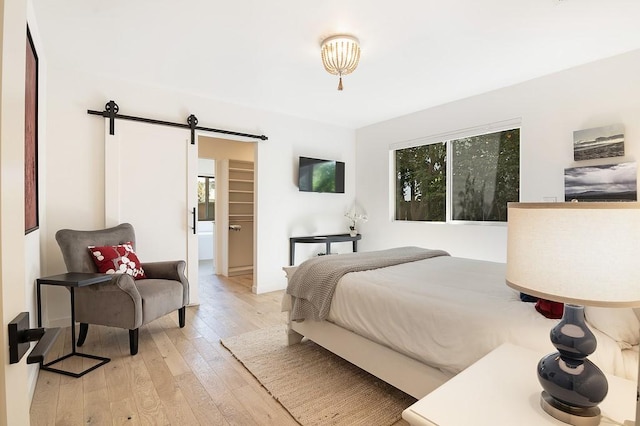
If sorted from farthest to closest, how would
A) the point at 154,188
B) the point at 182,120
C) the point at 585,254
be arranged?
the point at 182,120 → the point at 154,188 → the point at 585,254

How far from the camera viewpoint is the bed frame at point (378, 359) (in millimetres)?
1692

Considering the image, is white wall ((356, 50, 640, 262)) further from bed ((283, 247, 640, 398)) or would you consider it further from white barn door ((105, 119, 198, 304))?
white barn door ((105, 119, 198, 304))

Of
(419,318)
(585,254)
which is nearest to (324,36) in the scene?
(419,318)

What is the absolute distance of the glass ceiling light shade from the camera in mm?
2502

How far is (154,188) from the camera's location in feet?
11.6

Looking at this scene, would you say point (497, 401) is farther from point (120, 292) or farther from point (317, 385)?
point (120, 292)

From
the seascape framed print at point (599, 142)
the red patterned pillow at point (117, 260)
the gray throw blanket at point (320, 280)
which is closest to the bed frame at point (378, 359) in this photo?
the gray throw blanket at point (320, 280)

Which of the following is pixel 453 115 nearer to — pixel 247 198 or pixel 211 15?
pixel 211 15

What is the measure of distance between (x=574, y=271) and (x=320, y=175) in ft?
13.9

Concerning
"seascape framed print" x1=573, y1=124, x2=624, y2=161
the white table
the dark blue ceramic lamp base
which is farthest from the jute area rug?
"seascape framed print" x1=573, y1=124, x2=624, y2=161

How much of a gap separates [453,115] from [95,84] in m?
4.14

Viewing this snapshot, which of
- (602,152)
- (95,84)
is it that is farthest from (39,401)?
(602,152)

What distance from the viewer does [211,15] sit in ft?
7.48

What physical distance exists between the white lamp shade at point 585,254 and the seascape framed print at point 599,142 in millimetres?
2791
